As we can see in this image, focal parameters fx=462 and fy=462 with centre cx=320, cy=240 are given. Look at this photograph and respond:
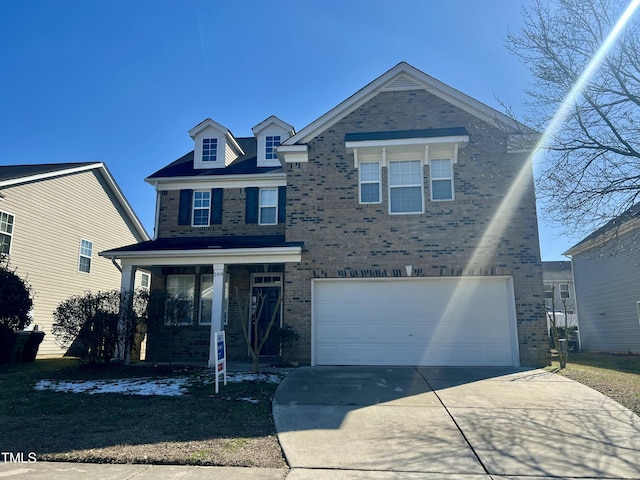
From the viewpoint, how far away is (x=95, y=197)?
20.4 meters

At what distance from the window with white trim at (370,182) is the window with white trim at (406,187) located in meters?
0.36

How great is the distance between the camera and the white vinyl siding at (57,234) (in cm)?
1628

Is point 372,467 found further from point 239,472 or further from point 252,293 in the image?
point 252,293

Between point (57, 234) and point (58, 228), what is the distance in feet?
0.78

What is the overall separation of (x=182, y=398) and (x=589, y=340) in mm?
19821

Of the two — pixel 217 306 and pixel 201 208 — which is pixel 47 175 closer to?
pixel 201 208

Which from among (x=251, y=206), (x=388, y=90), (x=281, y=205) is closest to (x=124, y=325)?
(x=251, y=206)

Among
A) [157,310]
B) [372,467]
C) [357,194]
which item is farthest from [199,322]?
[372,467]

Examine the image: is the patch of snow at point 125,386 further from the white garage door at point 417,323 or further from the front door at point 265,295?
the front door at point 265,295

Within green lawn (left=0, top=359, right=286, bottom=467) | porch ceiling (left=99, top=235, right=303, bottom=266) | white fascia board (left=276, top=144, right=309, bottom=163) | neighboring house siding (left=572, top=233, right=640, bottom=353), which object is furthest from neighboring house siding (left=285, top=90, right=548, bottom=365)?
neighboring house siding (left=572, top=233, right=640, bottom=353)

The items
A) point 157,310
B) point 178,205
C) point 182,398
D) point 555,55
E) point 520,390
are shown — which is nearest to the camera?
point 182,398

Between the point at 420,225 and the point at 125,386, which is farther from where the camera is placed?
the point at 420,225

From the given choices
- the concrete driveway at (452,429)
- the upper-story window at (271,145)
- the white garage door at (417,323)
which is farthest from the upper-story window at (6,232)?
the concrete driveway at (452,429)

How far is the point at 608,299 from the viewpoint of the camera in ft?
63.9
